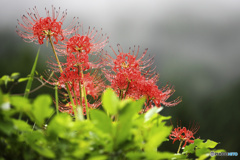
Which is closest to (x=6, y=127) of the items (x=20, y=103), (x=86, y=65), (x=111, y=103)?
(x=20, y=103)

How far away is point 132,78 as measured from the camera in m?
0.74

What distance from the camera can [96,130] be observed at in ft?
1.18

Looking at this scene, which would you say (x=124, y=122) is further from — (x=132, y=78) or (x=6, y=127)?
(x=132, y=78)

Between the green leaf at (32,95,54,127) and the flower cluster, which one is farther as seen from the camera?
the flower cluster

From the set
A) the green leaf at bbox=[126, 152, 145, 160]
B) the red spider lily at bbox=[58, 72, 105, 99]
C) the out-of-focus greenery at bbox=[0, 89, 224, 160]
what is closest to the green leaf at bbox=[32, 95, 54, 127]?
the out-of-focus greenery at bbox=[0, 89, 224, 160]

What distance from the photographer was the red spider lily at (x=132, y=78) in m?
0.75

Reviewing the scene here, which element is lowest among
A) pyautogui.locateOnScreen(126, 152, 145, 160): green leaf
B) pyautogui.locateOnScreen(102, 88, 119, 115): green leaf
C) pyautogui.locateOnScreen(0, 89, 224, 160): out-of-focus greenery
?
pyautogui.locateOnScreen(126, 152, 145, 160): green leaf

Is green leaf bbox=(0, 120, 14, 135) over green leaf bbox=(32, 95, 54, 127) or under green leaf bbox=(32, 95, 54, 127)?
under

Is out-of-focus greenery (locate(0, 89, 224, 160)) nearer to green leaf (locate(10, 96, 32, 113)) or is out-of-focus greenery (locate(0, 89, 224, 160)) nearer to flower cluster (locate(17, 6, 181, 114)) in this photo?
green leaf (locate(10, 96, 32, 113))

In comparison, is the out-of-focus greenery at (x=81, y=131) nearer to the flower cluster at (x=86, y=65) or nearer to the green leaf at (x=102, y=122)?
the green leaf at (x=102, y=122)

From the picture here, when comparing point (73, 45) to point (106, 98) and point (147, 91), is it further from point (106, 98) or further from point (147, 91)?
point (106, 98)

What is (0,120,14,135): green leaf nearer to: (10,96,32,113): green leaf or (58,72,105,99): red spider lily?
(10,96,32,113): green leaf

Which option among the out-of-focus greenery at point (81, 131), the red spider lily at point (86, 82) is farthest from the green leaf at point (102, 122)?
the red spider lily at point (86, 82)

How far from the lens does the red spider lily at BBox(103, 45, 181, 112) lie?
0.75 meters
